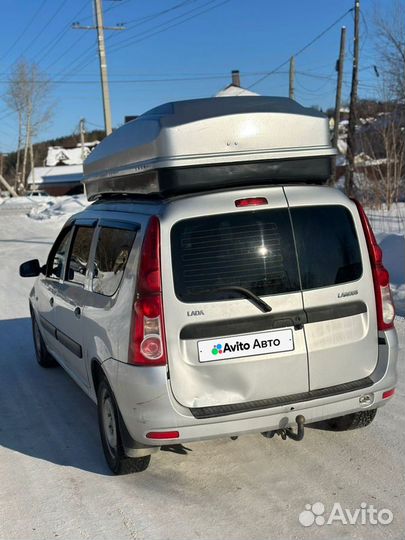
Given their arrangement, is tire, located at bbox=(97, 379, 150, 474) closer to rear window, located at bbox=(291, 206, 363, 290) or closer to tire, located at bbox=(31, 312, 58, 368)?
rear window, located at bbox=(291, 206, 363, 290)

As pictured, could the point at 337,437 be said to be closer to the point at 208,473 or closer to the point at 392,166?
the point at 208,473

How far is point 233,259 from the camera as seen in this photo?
3.50m

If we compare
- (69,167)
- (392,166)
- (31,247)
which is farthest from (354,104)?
(69,167)

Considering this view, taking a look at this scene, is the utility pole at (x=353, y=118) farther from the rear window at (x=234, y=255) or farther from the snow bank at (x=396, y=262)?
the rear window at (x=234, y=255)

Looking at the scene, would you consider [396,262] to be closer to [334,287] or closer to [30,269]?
[30,269]

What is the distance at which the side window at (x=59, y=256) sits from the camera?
5410 millimetres

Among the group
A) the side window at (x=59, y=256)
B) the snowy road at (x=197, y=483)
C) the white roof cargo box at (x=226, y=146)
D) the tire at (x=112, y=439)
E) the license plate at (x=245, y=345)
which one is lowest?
the snowy road at (x=197, y=483)

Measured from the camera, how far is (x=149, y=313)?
339cm

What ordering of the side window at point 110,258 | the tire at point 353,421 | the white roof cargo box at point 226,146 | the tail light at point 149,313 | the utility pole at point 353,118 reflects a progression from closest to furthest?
the tail light at point 149,313, the white roof cargo box at point 226,146, the side window at point 110,258, the tire at point 353,421, the utility pole at point 353,118

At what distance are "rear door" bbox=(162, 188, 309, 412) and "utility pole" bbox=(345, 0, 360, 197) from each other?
665 inches

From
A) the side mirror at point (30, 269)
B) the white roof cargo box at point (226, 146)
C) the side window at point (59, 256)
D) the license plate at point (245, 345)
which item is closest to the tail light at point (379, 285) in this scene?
the white roof cargo box at point (226, 146)

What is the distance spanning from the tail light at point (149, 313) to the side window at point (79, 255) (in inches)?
49.6

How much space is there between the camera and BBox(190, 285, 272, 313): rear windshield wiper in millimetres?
3436

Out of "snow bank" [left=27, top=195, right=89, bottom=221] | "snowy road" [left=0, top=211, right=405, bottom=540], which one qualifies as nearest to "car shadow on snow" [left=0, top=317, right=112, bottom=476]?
"snowy road" [left=0, top=211, right=405, bottom=540]
